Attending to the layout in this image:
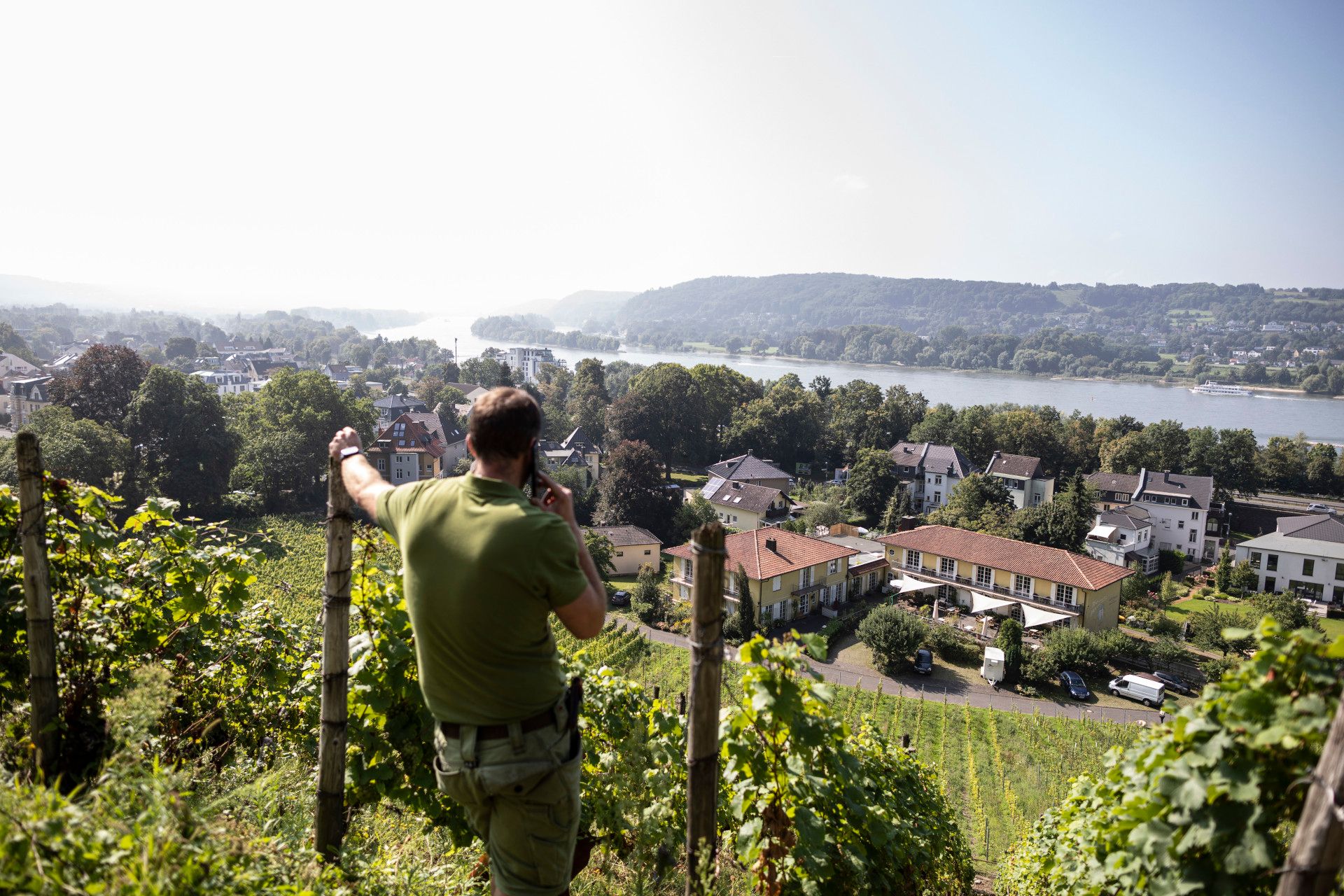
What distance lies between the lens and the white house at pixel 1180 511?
35750mm

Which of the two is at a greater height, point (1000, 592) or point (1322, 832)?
point (1322, 832)

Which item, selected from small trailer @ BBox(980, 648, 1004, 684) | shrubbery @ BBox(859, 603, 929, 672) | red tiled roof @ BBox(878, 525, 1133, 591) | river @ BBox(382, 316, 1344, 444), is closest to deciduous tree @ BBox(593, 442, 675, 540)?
red tiled roof @ BBox(878, 525, 1133, 591)

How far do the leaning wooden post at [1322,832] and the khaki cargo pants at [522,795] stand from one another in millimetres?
1781

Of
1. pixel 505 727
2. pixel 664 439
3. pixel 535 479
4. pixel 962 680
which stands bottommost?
pixel 962 680

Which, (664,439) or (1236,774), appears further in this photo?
(664,439)

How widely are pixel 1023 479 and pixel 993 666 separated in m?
22.7

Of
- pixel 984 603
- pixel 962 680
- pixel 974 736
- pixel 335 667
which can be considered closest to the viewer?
pixel 335 667

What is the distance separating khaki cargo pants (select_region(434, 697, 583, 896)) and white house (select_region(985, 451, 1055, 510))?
4152cm

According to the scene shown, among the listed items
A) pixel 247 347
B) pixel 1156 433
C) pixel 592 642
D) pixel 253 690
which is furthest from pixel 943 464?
pixel 247 347

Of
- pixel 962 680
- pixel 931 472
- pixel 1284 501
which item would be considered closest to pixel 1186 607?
pixel 962 680

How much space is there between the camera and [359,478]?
2.74 meters

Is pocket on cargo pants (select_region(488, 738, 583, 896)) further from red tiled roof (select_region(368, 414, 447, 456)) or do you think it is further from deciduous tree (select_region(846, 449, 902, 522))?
red tiled roof (select_region(368, 414, 447, 456))

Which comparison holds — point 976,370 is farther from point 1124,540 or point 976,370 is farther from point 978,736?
point 978,736

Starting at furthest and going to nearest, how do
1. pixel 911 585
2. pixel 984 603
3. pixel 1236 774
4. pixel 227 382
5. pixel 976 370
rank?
pixel 976 370 → pixel 227 382 → pixel 911 585 → pixel 984 603 → pixel 1236 774
